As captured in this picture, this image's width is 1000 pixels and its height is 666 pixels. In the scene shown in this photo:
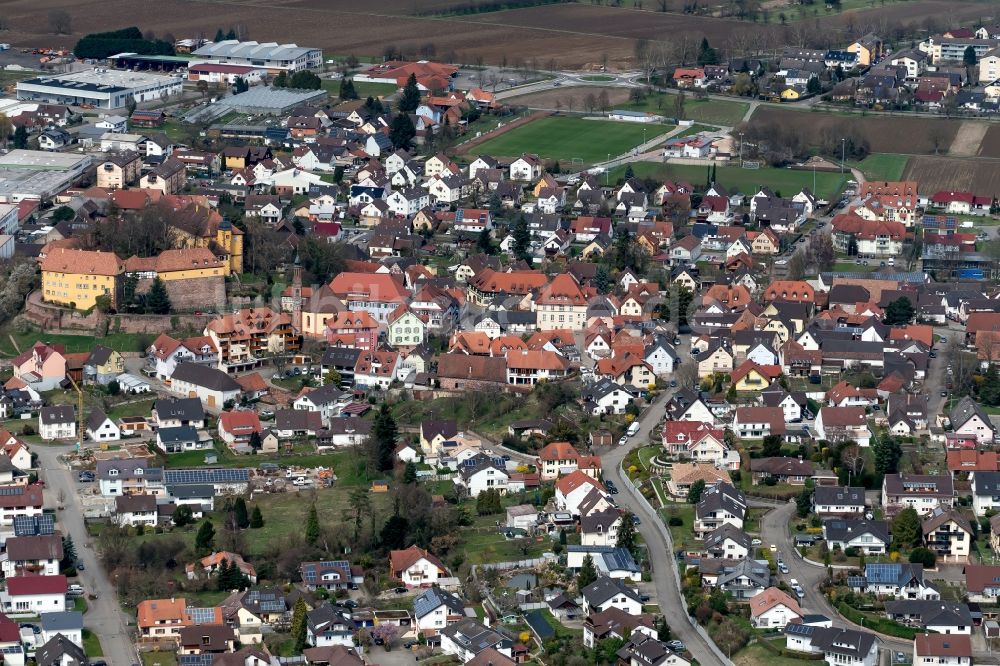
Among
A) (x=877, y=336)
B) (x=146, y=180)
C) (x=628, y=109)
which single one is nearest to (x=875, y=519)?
(x=877, y=336)

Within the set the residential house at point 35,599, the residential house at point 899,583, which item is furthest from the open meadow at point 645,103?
the residential house at point 35,599

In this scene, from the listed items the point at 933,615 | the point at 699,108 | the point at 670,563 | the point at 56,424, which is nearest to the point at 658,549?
the point at 670,563

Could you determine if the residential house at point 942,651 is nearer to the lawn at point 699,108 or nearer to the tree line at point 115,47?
the lawn at point 699,108

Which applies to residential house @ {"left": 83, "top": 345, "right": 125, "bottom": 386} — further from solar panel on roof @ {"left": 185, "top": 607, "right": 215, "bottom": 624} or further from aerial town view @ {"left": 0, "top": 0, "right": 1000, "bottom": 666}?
solar panel on roof @ {"left": 185, "top": 607, "right": 215, "bottom": 624}

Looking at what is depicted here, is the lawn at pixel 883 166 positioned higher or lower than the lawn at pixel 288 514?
higher

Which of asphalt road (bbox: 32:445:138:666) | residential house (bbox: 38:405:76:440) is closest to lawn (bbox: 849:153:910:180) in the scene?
residential house (bbox: 38:405:76:440)

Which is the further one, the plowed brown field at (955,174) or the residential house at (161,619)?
the plowed brown field at (955,174)

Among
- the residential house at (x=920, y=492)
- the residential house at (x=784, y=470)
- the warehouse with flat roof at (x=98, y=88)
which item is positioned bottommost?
the residential house at (x=784, y=470)
